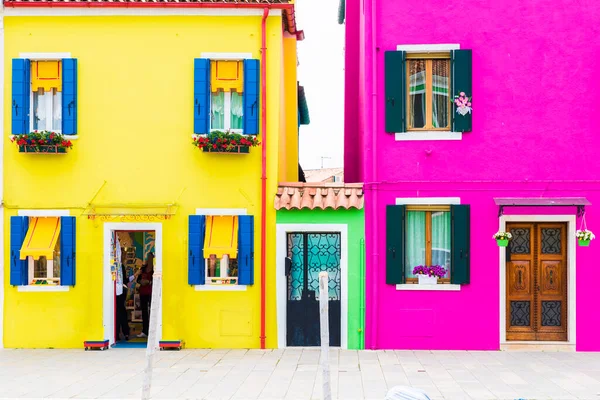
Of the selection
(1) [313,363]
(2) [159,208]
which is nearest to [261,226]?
(2) [159,208]

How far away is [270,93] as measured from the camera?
48.4 feet

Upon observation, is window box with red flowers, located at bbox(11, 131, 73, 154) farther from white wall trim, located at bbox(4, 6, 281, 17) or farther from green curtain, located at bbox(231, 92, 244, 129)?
green curtain, located at bbox(231, 92, 244, 129)

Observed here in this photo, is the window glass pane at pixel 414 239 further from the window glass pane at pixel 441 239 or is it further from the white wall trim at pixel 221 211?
the white wall trim at pixel 221 211

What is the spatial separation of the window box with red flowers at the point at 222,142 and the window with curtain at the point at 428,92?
3060 mm

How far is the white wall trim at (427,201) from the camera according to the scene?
47.4ft

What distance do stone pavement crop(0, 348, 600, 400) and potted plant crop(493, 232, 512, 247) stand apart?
6.47ft

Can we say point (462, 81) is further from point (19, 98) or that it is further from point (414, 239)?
point (19, 98)

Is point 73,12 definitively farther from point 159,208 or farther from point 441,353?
point 441,353

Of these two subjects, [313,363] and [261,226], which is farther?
[261,226]

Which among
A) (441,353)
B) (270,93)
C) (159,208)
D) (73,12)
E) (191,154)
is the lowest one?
(441,353)

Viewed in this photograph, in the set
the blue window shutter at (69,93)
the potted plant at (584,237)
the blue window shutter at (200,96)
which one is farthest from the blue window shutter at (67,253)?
the potted plant at (584,237)

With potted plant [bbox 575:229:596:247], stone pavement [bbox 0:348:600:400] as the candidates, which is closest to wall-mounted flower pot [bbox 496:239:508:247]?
potted plant [bbox 575:229:596:247]

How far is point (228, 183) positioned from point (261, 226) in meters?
1.02

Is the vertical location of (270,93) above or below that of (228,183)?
above
